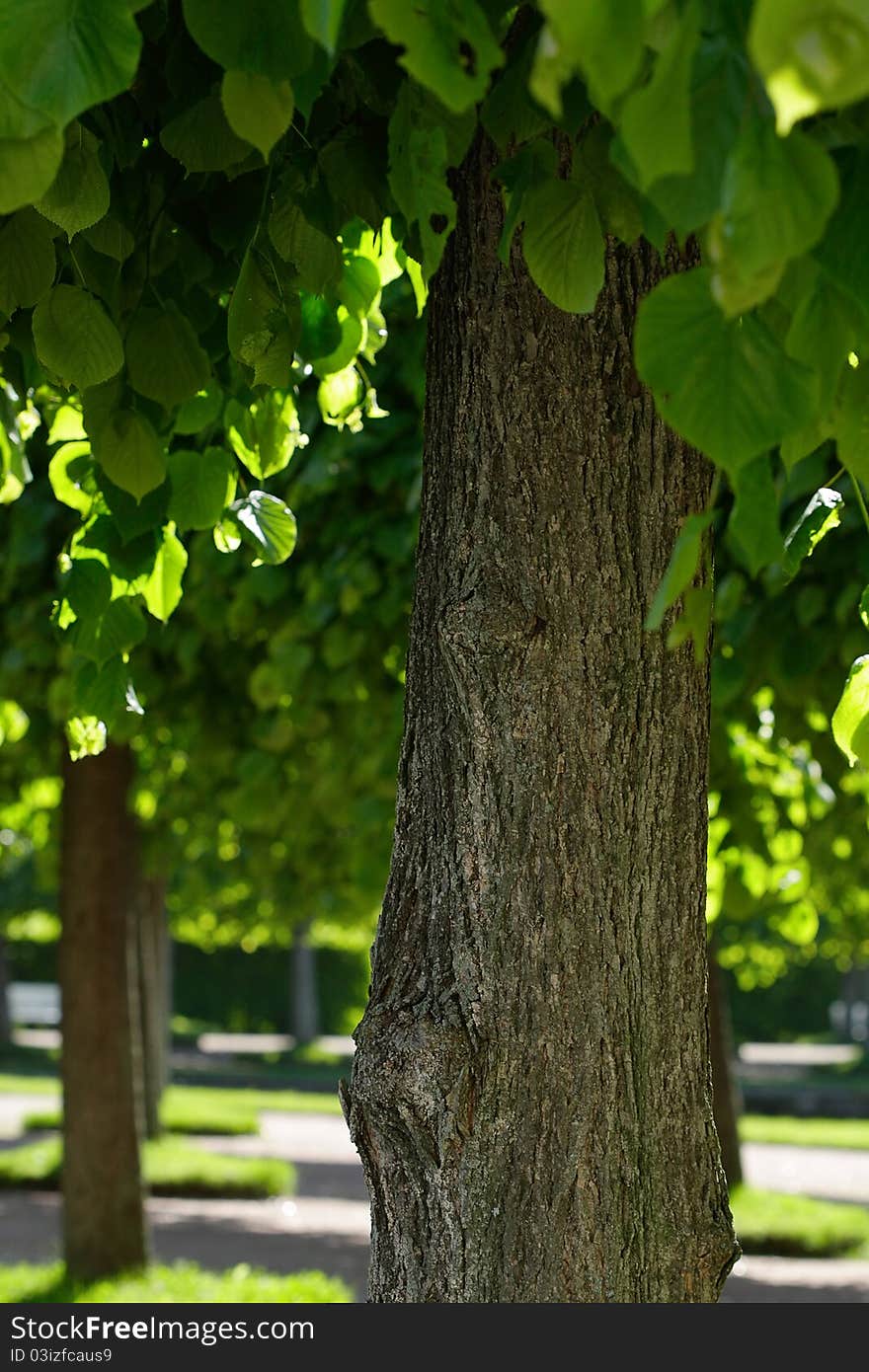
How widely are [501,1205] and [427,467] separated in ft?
3.41

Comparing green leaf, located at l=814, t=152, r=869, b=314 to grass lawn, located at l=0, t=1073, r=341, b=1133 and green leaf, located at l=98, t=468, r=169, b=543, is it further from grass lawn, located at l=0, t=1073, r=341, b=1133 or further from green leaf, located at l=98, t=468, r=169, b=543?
grass lawn, located at l=0, t=1073, r=341, b=1133

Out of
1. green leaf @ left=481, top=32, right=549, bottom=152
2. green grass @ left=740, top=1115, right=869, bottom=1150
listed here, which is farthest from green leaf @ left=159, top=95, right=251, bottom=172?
green grass @ left=740, top=1115, right=869, bottom=1150

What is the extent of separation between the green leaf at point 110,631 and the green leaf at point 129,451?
31 cm

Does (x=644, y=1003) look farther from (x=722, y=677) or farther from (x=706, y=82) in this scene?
(x=722, y=677)

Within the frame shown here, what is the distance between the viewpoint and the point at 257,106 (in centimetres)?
156

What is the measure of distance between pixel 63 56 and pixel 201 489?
1.34m

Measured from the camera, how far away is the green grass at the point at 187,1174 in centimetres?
1222

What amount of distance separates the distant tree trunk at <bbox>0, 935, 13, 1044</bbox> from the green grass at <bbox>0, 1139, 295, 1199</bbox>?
733 inches

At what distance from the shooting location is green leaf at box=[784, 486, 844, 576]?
1.96 m

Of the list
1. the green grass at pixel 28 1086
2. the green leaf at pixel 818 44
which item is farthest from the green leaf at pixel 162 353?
the green grass at pixel 28 1086

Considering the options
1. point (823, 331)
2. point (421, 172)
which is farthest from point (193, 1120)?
point (823, 331)

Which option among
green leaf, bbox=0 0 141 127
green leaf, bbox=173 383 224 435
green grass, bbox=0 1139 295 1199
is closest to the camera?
green leaf, bbox=0 0 141 127

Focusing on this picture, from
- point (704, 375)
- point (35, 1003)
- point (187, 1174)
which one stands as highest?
point (704, 375)

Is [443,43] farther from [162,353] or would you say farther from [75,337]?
[162,353]
